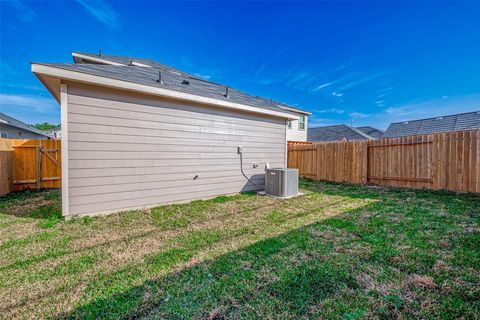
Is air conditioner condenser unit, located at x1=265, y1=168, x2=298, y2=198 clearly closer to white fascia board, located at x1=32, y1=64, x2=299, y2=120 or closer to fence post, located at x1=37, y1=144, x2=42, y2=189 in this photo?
white fascia board, located at x1=32, y1=64, x2=299, y2=120

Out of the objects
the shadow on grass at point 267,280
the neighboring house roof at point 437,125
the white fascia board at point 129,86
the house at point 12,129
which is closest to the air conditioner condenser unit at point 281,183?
the white fascia board at point 129,86

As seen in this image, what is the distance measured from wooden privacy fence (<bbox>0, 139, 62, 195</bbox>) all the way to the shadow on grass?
22.1ft

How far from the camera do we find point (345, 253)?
2.45 m

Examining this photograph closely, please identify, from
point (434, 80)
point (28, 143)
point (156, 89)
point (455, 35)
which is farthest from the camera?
point (434, 80)

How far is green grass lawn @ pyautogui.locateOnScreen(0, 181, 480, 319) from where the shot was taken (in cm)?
158

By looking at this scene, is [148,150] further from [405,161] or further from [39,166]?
[405,161]

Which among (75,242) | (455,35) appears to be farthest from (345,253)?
(455,35)

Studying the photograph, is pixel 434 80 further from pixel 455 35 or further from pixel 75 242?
pixel 75 242

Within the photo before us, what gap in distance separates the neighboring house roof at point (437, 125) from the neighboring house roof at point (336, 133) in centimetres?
308

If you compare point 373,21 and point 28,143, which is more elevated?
point 373,21

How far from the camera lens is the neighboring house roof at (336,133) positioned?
2095 centimetres

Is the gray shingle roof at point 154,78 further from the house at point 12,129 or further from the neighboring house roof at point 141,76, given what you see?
the house at point 12,129

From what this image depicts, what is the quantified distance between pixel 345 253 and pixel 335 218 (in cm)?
145

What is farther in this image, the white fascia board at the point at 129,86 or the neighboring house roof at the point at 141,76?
the neighboring house roof at the point at 141,76
